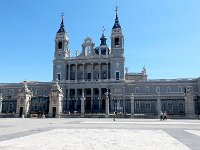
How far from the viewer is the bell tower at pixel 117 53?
7706 cm

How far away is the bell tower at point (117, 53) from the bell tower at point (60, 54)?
52.5 ft

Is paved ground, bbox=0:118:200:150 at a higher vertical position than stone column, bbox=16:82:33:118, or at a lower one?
lower

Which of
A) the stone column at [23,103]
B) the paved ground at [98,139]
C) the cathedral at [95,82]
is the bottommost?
the paved ground at [98,139]

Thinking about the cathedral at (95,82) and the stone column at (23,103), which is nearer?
the stone column at (23,103)

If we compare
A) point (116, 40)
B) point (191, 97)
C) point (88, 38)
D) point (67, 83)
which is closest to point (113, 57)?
point (116, 40)

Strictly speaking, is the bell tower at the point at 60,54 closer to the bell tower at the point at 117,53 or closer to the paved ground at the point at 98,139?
the bell tower at the point at 117,53

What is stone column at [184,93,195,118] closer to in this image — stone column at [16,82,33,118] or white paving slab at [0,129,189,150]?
stone column at [16,82,33,118]

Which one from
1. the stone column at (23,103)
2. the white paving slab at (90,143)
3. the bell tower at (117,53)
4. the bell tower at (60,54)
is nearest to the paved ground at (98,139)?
the white paving slab at (90,143)

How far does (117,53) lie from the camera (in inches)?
3088

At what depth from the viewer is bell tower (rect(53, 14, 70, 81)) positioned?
81.4 meters

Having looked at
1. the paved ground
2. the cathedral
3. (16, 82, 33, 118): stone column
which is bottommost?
the paved ground

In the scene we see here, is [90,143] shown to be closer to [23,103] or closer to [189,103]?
[189,103]

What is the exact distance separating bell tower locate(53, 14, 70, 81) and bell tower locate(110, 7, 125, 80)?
52.5 ft

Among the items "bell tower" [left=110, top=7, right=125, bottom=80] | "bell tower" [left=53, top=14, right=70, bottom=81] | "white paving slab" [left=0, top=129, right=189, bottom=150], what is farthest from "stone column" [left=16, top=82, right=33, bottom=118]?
"white paving slab" [left=0, top=129, right=189, bottom=150]
